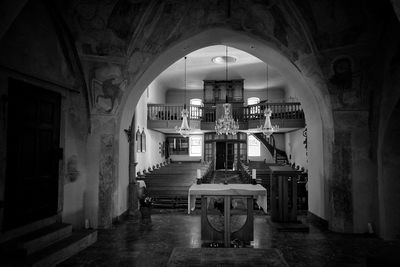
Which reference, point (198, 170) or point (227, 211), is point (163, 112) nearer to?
point (198, 170)

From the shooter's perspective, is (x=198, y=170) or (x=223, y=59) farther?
(x=223, y=59)

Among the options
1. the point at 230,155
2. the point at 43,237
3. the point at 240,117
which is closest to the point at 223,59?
the point at 240,117

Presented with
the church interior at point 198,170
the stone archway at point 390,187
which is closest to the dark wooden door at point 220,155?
the church interior at point 198,170

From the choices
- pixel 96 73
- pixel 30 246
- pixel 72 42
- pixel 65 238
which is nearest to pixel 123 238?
pixel 65 238

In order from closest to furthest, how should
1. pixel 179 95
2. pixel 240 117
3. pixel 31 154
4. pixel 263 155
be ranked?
pixel 31 154 < pixel 240 117 < pixel 263 155 < pixel 179 95

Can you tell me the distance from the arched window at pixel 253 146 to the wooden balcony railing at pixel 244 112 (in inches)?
151

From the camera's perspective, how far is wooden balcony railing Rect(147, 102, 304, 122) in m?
14.7

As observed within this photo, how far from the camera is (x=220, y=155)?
21141 millimetres

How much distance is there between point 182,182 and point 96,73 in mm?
5716

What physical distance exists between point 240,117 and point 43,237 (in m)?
15.0

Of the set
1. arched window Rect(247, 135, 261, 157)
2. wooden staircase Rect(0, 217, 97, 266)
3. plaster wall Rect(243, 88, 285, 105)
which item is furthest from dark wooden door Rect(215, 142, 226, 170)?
wooden staircase Rect(0, 217, 97, 266)

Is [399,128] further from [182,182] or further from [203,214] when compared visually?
[182,182]

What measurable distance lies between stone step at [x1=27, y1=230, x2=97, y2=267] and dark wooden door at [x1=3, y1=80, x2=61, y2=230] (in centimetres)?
75

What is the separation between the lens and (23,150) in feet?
15.5
